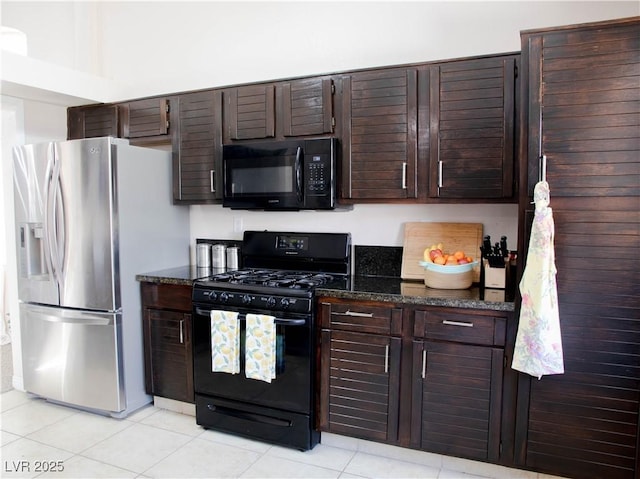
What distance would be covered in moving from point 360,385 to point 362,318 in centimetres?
37

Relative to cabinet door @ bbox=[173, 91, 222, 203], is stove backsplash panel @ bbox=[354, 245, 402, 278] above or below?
below

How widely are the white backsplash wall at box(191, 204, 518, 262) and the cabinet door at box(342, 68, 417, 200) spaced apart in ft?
1.02

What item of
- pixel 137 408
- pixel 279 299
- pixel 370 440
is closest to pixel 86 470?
pixel 137 408

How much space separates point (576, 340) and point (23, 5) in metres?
4.95

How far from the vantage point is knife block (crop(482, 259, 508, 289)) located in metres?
2.31

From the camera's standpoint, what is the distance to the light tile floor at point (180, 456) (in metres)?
2.22

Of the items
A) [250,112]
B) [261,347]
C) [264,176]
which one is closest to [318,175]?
[264,176]

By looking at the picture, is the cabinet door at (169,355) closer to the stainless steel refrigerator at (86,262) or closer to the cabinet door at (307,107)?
the stainless steel refrigerator at (86,262)

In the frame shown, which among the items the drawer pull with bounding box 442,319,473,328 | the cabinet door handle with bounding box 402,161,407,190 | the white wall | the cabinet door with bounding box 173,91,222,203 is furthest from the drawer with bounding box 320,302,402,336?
the white wall

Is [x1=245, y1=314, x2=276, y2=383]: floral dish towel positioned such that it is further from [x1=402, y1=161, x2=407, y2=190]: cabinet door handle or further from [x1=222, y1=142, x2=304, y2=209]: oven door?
[x1=402, y1=161, x2=407, y2=190]: cabinet door handle

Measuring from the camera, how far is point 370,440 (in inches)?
92.1

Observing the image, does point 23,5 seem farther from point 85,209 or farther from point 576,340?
point 576,340

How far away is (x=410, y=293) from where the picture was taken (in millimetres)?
2264

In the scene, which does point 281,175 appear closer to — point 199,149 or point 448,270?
point 199,149
